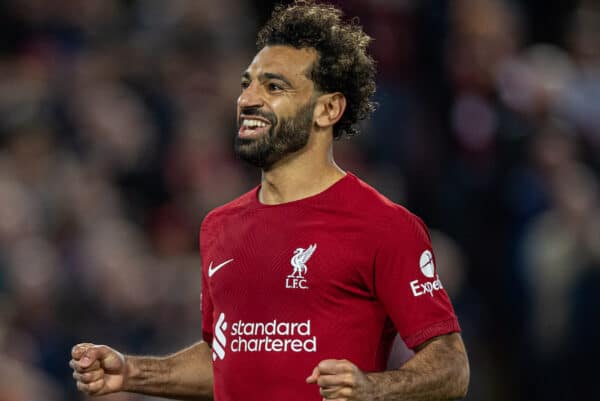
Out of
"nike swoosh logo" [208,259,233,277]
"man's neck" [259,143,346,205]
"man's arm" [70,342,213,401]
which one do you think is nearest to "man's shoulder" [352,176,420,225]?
"man's neck" [259,143,346,205]

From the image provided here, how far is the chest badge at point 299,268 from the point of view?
4.76 meters

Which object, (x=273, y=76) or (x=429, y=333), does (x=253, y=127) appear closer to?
(x=273, y=76)

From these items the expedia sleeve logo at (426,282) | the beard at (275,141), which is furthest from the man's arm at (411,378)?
the beard at (275,141)

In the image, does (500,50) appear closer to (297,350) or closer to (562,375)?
(562,375)

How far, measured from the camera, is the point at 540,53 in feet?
33.4

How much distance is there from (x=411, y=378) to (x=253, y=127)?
4.06ft

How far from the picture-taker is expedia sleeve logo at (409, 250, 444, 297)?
4.66 meters

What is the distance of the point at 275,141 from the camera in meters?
4.98

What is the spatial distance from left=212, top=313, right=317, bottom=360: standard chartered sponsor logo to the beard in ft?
2.12

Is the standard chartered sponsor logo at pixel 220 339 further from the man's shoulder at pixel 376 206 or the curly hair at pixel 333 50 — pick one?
the curly hair at pixel 333 50

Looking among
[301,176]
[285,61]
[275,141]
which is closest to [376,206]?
[301,176]

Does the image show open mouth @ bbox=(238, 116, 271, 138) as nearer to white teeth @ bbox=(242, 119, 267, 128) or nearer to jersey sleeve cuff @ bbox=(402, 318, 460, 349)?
white teeth @ bbox=(242, 119, 267, 128)

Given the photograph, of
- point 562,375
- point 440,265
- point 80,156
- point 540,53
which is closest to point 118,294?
point 80,156

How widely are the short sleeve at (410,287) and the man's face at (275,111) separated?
562 mm
